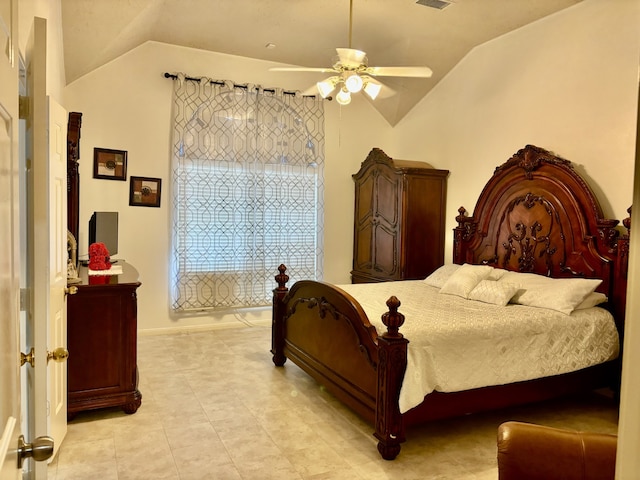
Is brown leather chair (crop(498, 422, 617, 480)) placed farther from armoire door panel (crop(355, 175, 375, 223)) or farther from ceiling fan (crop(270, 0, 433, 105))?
armoire door panel (crop(355, 175, 375, 223))

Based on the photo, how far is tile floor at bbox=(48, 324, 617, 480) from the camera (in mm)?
2502

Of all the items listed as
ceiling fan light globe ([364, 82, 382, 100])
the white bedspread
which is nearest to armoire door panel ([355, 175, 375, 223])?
ceiling fan light globe ([364, 82, 382, 100])

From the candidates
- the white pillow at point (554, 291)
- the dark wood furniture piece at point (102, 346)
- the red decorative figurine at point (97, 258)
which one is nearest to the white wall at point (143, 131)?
the red decorative figurine at point (97, 258)

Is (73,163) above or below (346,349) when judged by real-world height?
above

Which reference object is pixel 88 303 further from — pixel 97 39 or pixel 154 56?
pixel 154 56

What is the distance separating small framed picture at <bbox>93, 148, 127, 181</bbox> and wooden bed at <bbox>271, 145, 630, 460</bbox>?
86.2 inches

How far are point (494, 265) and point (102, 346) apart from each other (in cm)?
352

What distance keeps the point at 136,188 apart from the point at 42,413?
3.93 metres

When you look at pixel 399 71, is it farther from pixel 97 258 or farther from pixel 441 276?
pixel 97 258

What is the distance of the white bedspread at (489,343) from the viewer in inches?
106

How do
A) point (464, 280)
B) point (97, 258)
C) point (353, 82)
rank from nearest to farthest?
1. point (353, 82)
2. point (97, 258)
3. point (464, 280)

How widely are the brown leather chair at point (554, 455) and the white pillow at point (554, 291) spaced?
79.0 inches

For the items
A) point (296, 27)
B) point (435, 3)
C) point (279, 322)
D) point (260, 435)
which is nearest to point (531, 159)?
point (435, 3)

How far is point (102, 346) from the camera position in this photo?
303cm
